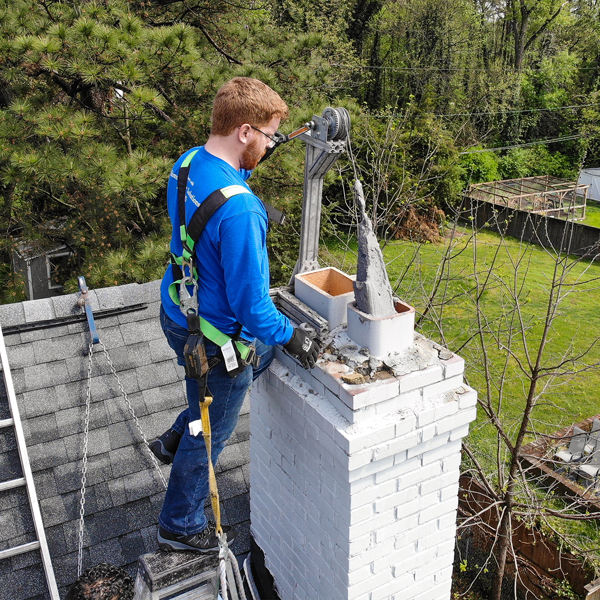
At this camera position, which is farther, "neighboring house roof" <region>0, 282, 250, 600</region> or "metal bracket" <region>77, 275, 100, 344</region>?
"metal bracket" <region>77, 275, 100, 344</region>

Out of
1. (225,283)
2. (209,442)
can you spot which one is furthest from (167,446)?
(225,283)

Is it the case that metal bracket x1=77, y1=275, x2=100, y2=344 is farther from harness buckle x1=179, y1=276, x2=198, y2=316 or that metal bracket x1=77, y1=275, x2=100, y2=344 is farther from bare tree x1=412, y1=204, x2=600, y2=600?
bare tree x1=412, y1=204, x2=600, y2=600

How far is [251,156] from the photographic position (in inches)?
98.3

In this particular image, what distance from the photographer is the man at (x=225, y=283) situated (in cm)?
228

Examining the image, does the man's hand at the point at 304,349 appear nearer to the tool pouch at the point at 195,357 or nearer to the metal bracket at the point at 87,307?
the tool pouch at the point at 195,357

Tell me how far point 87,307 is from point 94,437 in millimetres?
959

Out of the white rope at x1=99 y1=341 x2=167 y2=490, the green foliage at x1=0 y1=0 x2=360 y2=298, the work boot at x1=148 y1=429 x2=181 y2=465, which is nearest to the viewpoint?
the work boot at x1=148 y1=429 x2=181 y2=465

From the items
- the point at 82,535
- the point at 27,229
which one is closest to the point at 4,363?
the point at 82,535

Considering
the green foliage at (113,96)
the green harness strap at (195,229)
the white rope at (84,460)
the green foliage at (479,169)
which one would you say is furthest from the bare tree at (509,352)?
the green foliage at (479,169)

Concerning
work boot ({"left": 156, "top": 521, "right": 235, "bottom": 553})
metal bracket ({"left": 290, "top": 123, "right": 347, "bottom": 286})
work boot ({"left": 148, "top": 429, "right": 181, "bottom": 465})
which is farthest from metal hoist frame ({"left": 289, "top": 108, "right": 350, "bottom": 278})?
work boot ({"left": 156, "top": 521, "right": 235, "bottom": 553})

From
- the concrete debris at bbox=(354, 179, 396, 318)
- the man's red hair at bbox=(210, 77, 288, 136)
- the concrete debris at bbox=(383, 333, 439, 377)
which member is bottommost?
the concrete debris at bbox=(383, 333, 439, 377)

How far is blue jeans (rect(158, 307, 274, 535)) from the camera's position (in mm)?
2645

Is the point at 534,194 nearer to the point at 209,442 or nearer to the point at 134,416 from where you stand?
the point at 134,416

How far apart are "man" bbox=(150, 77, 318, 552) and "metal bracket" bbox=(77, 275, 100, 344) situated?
1.59m
